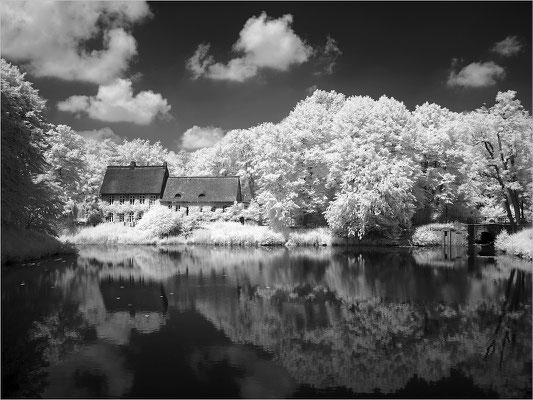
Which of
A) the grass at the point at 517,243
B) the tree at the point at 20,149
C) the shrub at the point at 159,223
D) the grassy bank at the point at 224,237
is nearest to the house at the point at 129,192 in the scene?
the grassy bank at the point at 224,237

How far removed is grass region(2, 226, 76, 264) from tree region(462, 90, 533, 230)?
36031 millimetres

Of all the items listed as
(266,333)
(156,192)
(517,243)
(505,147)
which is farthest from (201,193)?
(266,333)

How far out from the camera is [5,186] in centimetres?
2597

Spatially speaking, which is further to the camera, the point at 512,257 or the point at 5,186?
the point at 512,257

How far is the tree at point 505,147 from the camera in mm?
35688

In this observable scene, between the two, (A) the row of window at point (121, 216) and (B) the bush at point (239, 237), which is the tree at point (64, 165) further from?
(B) the bush at point (239, 237)

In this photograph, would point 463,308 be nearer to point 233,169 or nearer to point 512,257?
point 512,257

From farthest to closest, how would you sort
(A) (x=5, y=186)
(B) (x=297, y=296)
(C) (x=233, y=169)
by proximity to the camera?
(C) (x=233, y=169) → (A) (x=5, y=186) → (B) (x=297, y=296)

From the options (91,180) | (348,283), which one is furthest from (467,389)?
(91,180)

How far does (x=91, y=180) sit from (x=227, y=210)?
22724mm

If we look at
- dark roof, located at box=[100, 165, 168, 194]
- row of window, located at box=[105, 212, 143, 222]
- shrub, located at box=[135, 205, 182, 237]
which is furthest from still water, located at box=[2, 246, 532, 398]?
dark roof, located at box=[100, 165, 168, 194]

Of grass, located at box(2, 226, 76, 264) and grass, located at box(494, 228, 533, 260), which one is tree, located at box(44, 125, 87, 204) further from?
grass, located at box(494, 228, 533, 260)

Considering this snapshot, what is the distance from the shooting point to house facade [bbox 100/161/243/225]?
200ft

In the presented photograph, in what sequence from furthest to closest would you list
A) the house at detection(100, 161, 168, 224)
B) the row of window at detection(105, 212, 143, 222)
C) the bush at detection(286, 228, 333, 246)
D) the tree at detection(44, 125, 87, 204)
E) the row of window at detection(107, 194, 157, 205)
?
the row of window at detection(107, 194, 157, 205) < the house at detection(100, 161, 168, 224) < the row of window at detection(105, 212, 143, 222) < the tree at detection(44, 125, 87, 204) < the bush at detection(286, 228, 333, 246)
